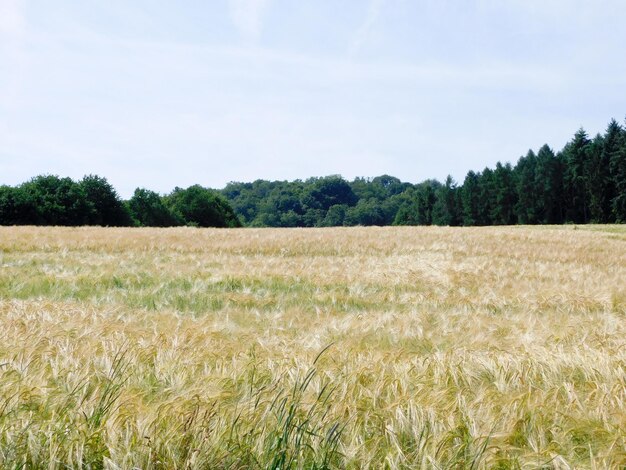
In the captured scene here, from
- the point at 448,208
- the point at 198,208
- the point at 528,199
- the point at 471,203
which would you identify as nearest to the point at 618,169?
the point at 528,199

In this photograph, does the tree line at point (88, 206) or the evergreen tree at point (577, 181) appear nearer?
the tree line at point (88, 206)

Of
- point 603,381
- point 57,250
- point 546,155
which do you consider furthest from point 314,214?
point 603,381

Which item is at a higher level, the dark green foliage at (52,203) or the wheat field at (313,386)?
the dark green foliage at (52,203)

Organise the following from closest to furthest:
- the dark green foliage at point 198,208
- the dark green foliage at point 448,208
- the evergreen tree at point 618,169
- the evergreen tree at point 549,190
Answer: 1. the evergreen tree at point 618,169
2. the evergreen tree at point 549,190
3. the dark green foliage at point 198,208
4. the dark green foliage at point 448,208

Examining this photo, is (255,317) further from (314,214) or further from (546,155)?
(314,214)

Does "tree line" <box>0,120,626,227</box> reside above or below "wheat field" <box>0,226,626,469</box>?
above

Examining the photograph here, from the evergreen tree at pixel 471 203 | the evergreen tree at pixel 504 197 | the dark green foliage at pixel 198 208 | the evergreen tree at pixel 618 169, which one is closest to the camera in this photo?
the evergreen tree at pixel 618 169

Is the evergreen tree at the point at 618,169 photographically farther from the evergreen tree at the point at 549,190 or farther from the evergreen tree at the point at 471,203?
the evergreen tree at the point at 471,203

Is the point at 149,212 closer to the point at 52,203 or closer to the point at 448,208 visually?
the point at 52,203

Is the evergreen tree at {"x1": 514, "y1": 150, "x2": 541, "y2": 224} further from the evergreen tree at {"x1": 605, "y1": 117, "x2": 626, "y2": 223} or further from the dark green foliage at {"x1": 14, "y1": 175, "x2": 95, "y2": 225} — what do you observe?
the dark green foliage at {"x1": 14, "y1": 175, "x2": 95, "y2": 225}

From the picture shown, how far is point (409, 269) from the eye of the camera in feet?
37.1

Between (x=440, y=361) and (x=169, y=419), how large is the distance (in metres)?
2.00

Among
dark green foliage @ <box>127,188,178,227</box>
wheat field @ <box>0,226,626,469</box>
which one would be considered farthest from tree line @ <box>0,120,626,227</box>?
wheat field @ <box>0,226,626,469</box>

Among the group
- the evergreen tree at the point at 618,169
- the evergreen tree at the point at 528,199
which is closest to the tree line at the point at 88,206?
the evergreen tree at the point at 528,199
